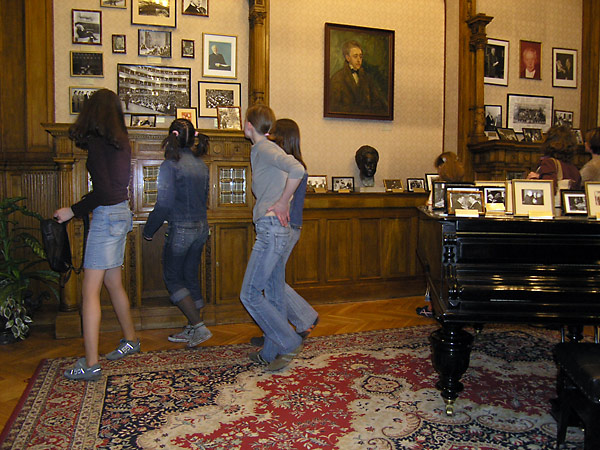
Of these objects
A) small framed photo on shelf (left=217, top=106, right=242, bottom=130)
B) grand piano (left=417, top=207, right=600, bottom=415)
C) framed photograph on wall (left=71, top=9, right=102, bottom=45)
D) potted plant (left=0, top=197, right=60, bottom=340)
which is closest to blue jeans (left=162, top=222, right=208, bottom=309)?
potted plant (left=0, top=197, right=60, bottom=340)

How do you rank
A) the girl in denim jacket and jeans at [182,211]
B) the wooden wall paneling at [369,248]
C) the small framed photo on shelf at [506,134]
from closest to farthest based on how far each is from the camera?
1. the girl in denim jacket and jeans at [182,211]
2. the wooden wall paneling at [369,248]
3. the small framed photo on shelf at [506,134]

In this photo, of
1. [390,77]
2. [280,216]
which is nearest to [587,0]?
[390,77]

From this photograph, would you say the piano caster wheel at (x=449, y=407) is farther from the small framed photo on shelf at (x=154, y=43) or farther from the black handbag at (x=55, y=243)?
the small framed photo on shelf at (x=154, y=43)

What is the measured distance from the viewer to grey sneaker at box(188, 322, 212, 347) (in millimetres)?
3990

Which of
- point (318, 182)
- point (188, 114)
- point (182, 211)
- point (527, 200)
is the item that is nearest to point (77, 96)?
point (188, 114)

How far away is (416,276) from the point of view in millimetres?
6168

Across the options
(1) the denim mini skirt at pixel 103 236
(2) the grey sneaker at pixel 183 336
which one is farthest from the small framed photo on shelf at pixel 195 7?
(2) the grey sneaker at pixel 183 336

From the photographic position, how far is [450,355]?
2.65 m

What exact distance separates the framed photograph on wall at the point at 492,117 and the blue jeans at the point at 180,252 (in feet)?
14.7

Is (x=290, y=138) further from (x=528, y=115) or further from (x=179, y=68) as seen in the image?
(x=528, y=115)

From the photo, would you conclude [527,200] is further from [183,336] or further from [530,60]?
[530,60]

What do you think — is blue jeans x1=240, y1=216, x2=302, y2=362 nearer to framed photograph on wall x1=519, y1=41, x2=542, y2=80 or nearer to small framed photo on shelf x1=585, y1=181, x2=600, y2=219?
small framed photo on shelf x1=585, y1=181, x2=600, y2=219

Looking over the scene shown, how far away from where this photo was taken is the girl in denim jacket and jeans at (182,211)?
3895 mm

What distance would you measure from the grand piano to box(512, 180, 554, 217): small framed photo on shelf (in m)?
0.15
